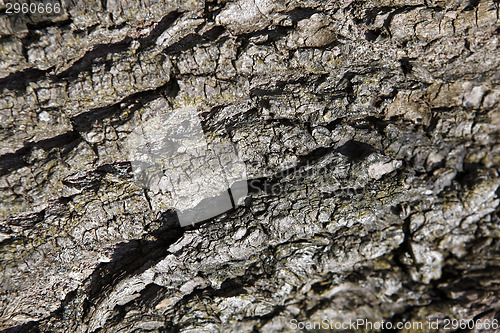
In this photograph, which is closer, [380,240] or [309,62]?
[380,240]

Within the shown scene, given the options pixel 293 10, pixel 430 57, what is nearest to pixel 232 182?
pixel 293 10

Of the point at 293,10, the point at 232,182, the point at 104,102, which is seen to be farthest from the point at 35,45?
the point at 293,10

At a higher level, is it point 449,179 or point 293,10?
point 293,10

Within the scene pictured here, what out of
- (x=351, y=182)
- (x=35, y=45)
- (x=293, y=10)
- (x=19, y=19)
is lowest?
(x=351, y=182)

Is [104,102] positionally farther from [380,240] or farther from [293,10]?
[380,240]

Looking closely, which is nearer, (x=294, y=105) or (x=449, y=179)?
(x=449, y=179)

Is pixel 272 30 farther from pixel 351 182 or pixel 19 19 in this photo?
pixel 19 19
